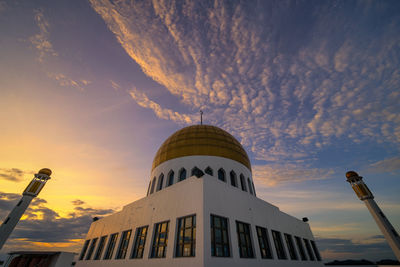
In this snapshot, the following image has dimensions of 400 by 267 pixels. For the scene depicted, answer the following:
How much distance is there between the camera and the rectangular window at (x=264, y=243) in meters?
10.8

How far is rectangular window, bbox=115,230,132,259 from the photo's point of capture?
488 inches

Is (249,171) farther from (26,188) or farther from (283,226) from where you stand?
(26,188)

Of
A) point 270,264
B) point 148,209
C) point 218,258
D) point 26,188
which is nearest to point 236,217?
point 218,258

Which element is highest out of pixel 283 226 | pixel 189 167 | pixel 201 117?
pixel 201 117

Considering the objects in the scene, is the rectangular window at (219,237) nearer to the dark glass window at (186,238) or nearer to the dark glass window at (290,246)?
the dark glass window at (186,238)

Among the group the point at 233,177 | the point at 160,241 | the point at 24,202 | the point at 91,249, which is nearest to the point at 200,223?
the point at 160,241

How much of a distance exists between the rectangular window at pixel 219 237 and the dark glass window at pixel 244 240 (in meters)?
1.18

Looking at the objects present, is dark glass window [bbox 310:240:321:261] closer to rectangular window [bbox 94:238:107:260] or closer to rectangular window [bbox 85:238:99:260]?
rectangular window [bbox 94:238:107:260]

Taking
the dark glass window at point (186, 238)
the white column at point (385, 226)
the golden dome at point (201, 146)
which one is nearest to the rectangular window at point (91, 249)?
the golden dome at point (201, 146)

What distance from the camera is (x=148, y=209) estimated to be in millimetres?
12164

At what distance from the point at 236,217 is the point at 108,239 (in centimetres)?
1154

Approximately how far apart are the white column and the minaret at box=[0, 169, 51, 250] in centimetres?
3908

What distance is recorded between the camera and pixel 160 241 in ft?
32.6

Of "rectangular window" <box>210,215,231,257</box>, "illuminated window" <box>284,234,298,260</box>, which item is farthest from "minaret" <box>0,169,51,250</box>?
"illuminated window" <box>284,234,298,260</box>
